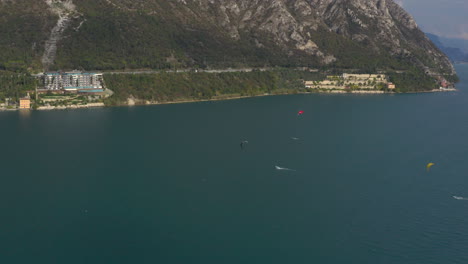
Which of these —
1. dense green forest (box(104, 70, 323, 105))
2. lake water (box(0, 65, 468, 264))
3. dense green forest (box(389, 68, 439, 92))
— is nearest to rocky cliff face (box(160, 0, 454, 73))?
dense green forest (box(389, 68, 439, 92))

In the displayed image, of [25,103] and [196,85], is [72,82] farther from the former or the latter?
[196,85]

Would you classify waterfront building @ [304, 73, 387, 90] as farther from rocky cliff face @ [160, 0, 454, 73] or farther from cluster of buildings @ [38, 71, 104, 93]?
cluster of buildings @ [38, 71, 104, 93]

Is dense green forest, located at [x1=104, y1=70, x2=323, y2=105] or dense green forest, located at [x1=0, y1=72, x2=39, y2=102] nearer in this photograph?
dense green forest, located at [x1=0, y1=72, x2=39, y2=102]

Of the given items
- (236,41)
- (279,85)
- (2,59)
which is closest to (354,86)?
(279,85)

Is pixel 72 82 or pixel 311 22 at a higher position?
pixel 311 22

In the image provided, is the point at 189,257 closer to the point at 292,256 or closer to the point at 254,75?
the point at 292,256

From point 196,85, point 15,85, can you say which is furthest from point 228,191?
point 196,85

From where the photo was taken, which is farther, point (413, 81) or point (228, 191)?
point (413, 81)
